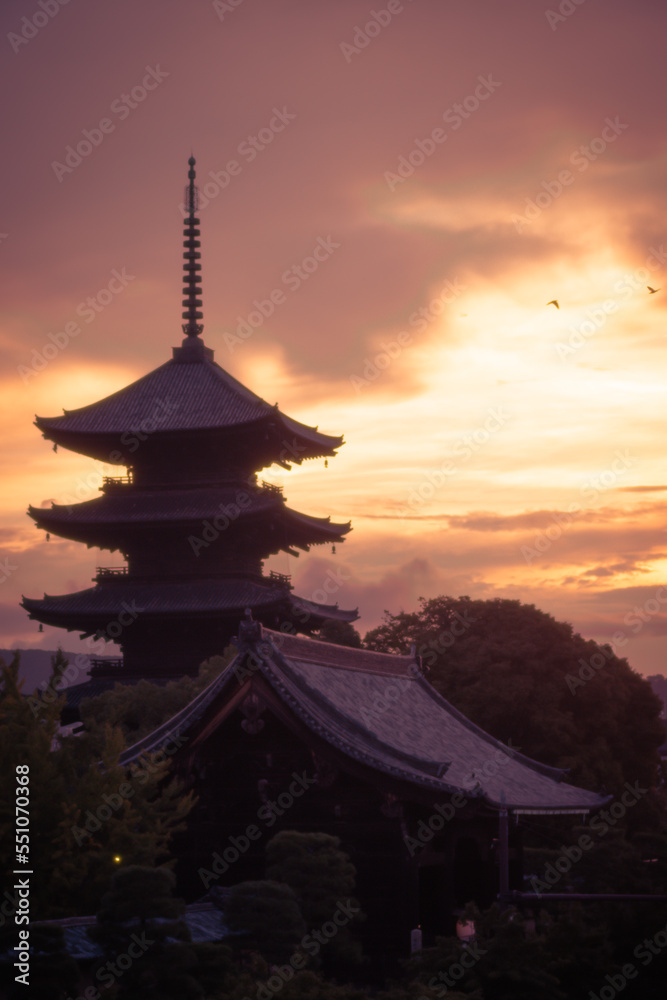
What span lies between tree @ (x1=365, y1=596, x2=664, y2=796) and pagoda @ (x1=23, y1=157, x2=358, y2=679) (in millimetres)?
6932

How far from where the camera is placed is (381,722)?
1226 inches

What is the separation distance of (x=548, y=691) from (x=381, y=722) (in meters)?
24.3

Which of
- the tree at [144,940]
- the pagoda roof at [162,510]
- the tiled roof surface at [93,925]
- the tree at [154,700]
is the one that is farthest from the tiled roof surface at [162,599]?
the tree at [144,940]

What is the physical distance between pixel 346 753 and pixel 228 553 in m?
28.5

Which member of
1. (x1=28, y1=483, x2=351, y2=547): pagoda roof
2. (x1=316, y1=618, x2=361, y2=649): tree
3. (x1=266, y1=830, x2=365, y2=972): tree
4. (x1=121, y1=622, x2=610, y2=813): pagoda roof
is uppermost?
(x1=28, y1=483, x2=351, y2=547): pagoda roof

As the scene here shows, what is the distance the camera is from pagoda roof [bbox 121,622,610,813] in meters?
27.2

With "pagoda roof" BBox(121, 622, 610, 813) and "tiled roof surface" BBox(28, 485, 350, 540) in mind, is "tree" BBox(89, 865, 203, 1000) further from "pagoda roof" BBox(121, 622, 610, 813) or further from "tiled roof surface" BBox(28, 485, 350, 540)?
"tiled roof surface" BBox(28, 485, 350, 540)

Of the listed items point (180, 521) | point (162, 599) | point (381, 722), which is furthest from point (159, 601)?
point (381, 722)

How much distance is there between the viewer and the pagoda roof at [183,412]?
54.4 metres

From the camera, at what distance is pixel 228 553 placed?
55000mm

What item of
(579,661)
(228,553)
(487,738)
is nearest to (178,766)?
(487,738)

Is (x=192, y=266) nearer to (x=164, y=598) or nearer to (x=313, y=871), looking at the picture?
(x=164, y=598)

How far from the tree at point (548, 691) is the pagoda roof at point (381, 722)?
51.6ft

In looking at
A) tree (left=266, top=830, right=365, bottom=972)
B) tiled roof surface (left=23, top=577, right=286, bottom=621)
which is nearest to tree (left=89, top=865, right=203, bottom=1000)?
tree (left=266, top=830, right=365, bottom=972)
